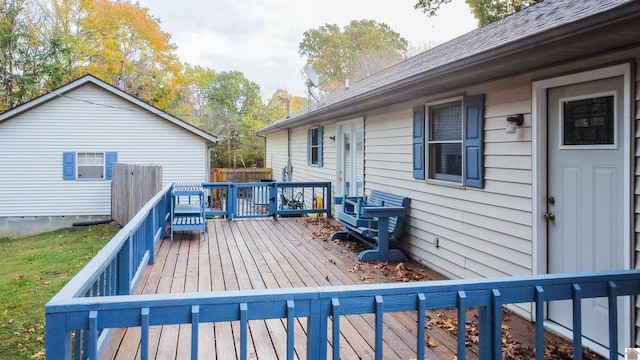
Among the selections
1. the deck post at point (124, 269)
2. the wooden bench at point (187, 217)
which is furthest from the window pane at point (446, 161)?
the wooden bench at point (187, 217)

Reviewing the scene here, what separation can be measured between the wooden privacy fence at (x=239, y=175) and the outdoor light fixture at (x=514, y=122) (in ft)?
50.1

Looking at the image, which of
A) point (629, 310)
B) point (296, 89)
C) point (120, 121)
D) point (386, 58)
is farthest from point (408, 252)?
point (296, 89)

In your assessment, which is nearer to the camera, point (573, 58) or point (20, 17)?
point (573, 58)

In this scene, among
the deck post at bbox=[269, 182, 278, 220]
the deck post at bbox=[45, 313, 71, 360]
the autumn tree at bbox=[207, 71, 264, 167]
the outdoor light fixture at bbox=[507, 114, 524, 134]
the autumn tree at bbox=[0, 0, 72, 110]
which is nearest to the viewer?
the deck post at bbox=[45, 313, 71, 360]

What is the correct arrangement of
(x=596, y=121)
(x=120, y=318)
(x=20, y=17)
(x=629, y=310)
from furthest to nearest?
(x=20, y=17)
(x=596, y=121)
(x=629, y=310)
(x=120, y=318)

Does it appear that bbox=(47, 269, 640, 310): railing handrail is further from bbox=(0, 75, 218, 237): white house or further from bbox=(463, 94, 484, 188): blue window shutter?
bbox=(0, 75, 218, 237): white house

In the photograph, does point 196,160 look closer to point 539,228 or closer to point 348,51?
point 539,228

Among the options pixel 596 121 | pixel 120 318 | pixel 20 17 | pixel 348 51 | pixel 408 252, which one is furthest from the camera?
pixel 348 51

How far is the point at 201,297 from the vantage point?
5.97 feet

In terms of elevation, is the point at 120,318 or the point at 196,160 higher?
the point at 196,160

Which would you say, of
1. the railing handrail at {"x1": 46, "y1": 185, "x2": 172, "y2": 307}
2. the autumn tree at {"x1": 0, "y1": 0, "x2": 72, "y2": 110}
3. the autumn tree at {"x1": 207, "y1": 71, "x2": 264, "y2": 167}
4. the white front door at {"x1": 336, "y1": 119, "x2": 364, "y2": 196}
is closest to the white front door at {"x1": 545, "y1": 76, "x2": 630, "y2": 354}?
the railing handrail at {"x1": 46, "y1": 185, "x2": 172, "y2": 307}

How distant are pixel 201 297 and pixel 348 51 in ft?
106

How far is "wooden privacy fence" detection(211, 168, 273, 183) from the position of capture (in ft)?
61.0

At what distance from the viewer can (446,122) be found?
A: 539 centimetres
